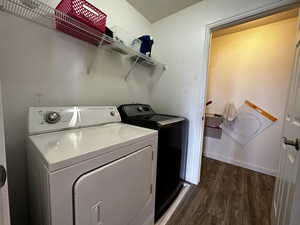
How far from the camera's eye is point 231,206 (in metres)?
1.47

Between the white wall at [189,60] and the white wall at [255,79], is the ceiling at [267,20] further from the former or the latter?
the white wall at [189,60]

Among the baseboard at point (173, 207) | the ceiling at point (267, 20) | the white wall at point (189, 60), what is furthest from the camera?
the ceiling at point (267, 20)

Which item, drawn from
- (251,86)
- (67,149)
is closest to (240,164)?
(251,86)

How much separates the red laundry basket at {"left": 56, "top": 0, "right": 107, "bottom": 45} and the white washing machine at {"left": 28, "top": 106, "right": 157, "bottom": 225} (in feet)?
2.30

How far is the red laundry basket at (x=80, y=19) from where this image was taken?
93 centimetres

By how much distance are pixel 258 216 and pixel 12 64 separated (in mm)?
2692

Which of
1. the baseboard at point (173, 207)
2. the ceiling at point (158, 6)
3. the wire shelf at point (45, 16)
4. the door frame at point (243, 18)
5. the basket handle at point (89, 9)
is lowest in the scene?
the baseboard at point (173, 207)

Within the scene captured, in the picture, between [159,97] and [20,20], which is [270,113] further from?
[20,20]

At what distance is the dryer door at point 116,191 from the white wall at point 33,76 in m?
0.82

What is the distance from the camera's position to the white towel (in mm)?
2326

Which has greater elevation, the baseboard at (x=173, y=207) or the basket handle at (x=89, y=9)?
the basket handle at (x=89, y=9)

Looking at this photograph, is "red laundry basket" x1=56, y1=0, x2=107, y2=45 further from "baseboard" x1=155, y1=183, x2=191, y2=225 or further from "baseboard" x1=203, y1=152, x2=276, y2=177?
"baseboard" x1=203, y1=152, x2=276, y2=177

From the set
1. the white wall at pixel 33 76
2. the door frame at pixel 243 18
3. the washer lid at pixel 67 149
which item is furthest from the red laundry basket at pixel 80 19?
the door frame at pixel 243 18

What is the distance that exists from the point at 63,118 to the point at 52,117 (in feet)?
0.25
